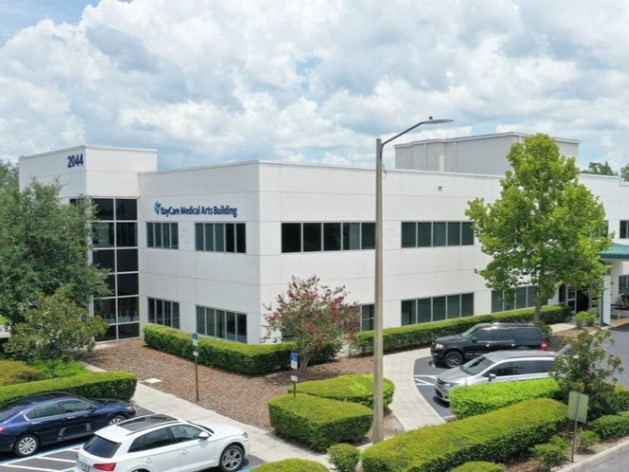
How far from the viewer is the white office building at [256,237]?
26.2 m

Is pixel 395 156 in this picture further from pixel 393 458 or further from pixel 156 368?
pixel 393 458

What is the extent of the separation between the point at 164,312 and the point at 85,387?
11.3 metres

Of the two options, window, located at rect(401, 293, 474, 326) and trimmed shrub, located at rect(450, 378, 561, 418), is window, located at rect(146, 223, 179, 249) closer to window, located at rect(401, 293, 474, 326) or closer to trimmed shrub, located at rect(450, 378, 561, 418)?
window, located at rect(401, 293, 474, 326)

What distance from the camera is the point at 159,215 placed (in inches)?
1214

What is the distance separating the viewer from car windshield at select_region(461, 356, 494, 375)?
814 inches

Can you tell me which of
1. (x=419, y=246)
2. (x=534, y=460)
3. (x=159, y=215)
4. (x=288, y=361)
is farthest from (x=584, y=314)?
(x=159, y=215)

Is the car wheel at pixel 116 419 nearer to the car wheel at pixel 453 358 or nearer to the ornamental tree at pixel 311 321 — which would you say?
the ornamental tree at pixel 311 321

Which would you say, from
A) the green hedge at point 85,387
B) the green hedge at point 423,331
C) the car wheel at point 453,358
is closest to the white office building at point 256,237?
the green hedge at point 423,331

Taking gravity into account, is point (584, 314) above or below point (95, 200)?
below

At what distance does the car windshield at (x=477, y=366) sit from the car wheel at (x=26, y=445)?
12671 mm

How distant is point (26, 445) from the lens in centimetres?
1633

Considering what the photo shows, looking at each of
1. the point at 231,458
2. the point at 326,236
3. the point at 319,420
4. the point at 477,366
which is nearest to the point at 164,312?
the point at 326,236

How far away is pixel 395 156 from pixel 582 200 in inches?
619

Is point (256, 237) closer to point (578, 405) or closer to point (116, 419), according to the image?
point (116, 419)
